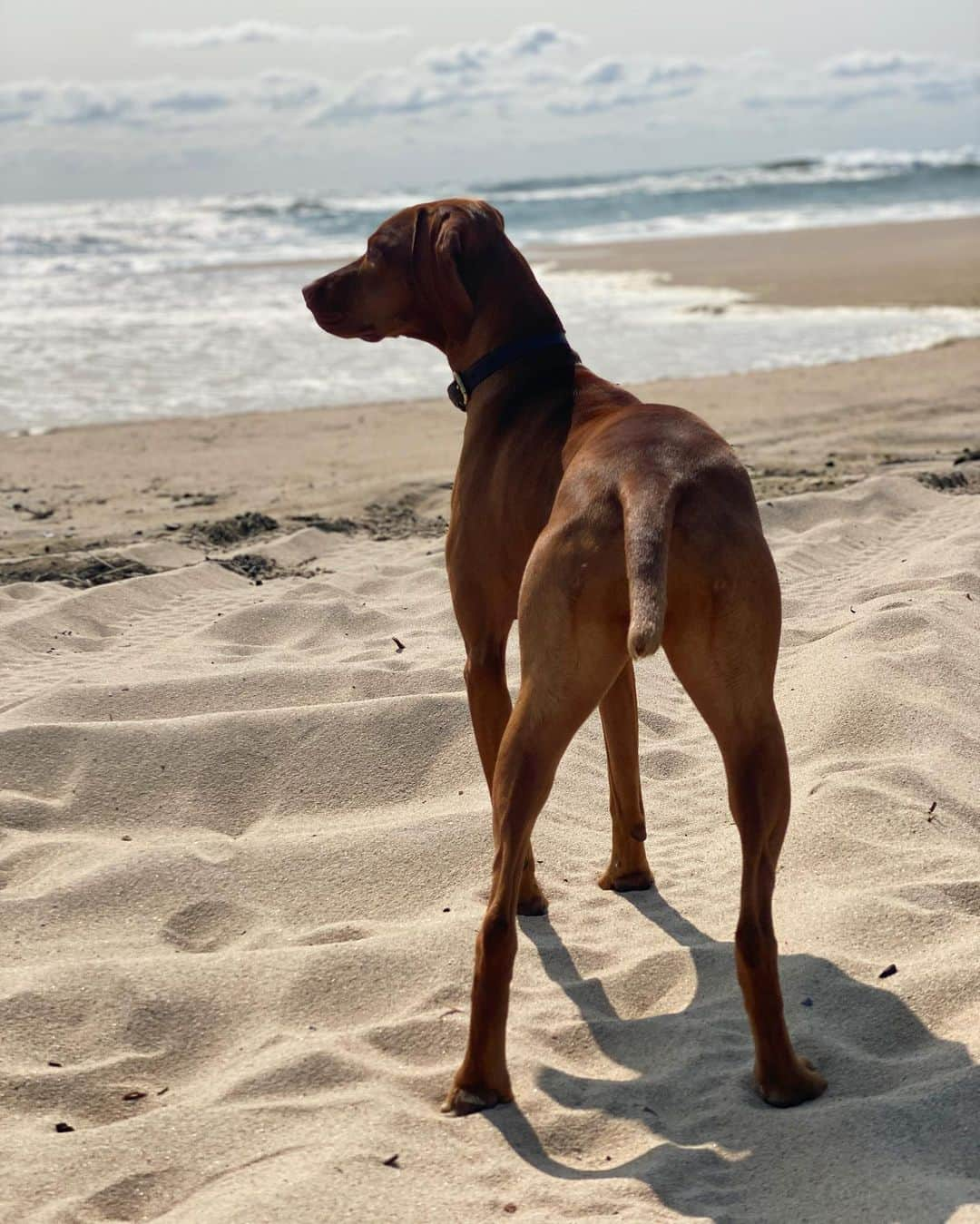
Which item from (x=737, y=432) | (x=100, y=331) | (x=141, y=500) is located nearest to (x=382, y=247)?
(x=141, y=500)

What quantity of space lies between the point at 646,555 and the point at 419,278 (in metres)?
1.56

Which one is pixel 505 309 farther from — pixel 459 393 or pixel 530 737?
pixel 530 737

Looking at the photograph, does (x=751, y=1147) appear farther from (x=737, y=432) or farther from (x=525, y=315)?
(x=737, y=432)

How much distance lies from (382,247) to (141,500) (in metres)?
5.29

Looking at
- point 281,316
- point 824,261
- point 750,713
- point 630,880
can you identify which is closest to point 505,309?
point 750,713

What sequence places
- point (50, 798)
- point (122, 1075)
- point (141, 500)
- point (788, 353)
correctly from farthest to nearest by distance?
1. point (788, 353)
2. point (141, 500)
3. point (50, 798)
4. point (122, 1075)

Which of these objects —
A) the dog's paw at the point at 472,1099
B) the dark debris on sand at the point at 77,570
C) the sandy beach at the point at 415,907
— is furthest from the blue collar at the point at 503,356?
the dark debris on sand at the point at 77,570

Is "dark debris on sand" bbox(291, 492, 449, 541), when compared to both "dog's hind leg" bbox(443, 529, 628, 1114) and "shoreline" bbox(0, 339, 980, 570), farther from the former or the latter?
"dog's hind leg" bbox(443, 529, 628, 1114)

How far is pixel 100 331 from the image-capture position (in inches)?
683

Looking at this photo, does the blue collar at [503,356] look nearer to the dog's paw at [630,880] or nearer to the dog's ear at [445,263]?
the dog's ear at [445,263]

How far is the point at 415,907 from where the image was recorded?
4.05 meters

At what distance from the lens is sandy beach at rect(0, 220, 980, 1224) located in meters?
2.79

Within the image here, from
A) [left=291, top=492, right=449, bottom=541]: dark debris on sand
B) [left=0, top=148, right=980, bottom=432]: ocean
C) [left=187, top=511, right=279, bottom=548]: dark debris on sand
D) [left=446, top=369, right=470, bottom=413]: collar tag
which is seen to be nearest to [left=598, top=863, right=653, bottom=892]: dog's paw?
[left=446, top=369, right=470, bottom=413]: collar tag

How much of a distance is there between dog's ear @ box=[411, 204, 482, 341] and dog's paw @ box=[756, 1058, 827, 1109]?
2172 mm
